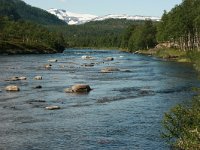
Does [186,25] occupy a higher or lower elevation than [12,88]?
higher

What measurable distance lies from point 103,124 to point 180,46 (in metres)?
125

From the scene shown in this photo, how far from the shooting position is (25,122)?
149 ft

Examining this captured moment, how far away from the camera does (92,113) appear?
50375mm

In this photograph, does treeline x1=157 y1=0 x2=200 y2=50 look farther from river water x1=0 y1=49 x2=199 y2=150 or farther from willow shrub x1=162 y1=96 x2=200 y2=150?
willow shrub x1=162 y1=96 x2=200 y2=150

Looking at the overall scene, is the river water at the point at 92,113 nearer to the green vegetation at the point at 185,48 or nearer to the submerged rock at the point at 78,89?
the submerged rock at the point at 78,89

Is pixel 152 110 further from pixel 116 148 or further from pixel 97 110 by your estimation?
pixel 116 148

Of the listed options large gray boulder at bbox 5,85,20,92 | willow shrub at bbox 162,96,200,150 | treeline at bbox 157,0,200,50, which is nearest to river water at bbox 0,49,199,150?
large gray boulder at bbox 5,85,20,92

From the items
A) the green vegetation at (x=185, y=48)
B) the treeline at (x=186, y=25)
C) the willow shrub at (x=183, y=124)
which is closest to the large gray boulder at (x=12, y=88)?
the green vegetation at (x=185, y=48)

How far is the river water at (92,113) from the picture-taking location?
37.5m

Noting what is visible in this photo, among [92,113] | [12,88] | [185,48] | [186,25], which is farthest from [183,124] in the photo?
[185,48]

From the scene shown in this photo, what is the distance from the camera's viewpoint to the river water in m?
37.5

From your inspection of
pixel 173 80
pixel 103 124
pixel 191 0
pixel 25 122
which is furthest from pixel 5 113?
pixel 191 0

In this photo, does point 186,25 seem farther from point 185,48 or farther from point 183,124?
point 183,124

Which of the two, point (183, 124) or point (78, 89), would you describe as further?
point (78, 89)
